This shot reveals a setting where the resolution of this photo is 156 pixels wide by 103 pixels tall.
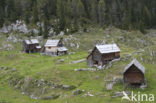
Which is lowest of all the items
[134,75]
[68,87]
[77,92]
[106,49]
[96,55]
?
[77,92]

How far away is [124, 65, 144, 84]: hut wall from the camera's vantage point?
45.7 m

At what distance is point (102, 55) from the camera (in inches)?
2388

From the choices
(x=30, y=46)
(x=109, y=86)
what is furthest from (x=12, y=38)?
(x=109, y=86)

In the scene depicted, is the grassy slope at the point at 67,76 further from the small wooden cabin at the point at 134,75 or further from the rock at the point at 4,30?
the rock at the point at 4,30

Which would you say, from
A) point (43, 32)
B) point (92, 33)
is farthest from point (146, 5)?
point (43, 32)

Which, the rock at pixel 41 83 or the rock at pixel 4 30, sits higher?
the rock at pixel 4 30

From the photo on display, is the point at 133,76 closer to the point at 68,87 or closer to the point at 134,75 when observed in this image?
the point at 134,75

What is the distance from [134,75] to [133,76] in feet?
1.11

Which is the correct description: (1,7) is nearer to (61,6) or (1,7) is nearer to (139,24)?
(61,6)

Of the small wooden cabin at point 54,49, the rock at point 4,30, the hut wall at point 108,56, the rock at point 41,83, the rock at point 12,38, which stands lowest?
the rock at point 41,83

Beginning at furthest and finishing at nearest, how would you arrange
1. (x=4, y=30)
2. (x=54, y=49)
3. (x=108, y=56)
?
(x=4, y=30) → (x=54, y=49) → (x=108, y=56)

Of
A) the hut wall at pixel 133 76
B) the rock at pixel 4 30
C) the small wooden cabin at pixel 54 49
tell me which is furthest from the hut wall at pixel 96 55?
the rock at pixel 4 30

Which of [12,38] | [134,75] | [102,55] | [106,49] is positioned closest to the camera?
[134,75]

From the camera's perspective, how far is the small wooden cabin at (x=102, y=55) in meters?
61.0
